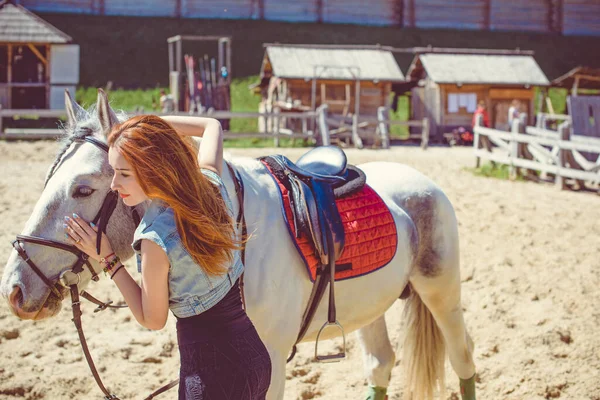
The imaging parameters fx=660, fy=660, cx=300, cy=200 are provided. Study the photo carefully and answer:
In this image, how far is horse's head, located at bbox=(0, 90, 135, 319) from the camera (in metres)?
2.21

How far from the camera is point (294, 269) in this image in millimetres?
2760

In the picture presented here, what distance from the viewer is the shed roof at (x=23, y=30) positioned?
21.0 m

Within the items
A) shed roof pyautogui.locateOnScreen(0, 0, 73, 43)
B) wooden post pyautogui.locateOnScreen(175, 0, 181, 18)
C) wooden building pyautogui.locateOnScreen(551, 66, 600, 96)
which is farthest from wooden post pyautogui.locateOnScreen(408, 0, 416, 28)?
shed roof pyautogui.locateOnScreen(0, 0, 73, 43)

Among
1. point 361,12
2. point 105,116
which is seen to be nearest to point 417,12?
point 361,12

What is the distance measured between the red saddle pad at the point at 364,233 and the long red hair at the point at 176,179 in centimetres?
92

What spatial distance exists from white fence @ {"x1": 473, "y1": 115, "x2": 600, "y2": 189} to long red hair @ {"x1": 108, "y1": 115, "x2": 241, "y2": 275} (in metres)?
9.66

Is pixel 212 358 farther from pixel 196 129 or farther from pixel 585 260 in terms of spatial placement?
pixel 585 260

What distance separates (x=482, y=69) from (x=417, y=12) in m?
11.0

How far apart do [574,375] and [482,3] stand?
33.0 meters

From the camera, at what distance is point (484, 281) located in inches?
235

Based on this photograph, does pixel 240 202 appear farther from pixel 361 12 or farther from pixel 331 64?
pixel 361 12

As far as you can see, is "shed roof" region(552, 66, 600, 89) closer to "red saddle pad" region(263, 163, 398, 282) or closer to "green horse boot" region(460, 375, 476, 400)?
"green horse boot" region(460, 375, 476, 400)

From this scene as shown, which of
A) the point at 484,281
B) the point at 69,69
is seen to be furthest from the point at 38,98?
the point at 484,281

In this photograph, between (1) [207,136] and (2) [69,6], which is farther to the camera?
A: (2) [69,6]
